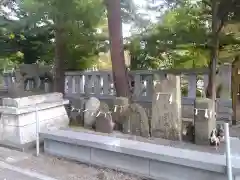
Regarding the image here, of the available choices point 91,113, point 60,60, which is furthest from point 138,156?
point 60,60

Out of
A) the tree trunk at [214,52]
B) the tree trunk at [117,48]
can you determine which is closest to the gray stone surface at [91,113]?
the tree trunk at [117,48]

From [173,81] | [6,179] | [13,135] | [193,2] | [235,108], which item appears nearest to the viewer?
[6,179]

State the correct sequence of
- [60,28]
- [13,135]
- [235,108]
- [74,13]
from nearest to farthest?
[13,135], [235,108], [74,13], [60,28]

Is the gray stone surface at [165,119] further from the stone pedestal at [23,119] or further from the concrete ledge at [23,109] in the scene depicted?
the concrete ledge at [23,109]

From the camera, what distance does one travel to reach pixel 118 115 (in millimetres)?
5383

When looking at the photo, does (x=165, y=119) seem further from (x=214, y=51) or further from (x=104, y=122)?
(x=214, y=51)

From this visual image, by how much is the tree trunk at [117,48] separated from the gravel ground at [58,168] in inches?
82.3

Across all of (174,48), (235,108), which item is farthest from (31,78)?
(235,108)

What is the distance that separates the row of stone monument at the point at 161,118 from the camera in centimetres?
450

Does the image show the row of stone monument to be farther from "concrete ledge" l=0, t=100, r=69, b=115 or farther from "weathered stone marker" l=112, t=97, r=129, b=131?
"concrete ledge" l=0, t=100, r=69, b=115

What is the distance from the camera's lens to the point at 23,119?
16.8 feet

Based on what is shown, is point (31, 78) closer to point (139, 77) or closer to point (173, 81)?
point (139, 77)

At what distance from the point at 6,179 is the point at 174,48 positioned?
4.64 m

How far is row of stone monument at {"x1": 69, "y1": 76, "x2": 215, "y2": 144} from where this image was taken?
14.8ft
